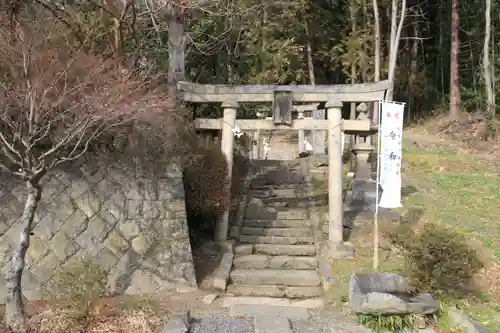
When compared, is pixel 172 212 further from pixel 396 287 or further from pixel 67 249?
pixel 396 287

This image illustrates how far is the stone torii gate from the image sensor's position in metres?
9.29

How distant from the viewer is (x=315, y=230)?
33.0 ft

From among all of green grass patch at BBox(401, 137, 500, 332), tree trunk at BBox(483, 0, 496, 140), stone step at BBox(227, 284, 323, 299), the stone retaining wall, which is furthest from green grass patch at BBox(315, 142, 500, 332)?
the stone retaining wall

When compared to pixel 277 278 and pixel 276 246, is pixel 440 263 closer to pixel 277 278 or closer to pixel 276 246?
pixel 277 278

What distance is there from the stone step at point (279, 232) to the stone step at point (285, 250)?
0.54 meters

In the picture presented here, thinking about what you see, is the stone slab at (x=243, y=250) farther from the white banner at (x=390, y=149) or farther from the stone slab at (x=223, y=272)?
the white banner at (x=390, y=149)

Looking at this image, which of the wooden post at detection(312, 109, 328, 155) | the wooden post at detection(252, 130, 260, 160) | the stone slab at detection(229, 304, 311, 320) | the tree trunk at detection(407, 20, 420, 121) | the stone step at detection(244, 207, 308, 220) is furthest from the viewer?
the tree trunk at detection(407, 20, 420, 121)

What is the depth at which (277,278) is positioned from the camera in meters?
8.27

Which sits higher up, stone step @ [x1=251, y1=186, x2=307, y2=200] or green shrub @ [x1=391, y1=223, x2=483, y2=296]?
stone step @ [x1=251, y1=186, x2=307, y2=200]

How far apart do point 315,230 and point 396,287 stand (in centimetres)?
350

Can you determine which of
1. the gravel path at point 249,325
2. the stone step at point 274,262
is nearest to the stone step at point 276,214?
the stone step at point 274,262

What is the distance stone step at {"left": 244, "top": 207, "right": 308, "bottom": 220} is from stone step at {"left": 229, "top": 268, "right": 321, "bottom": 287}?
2.36m

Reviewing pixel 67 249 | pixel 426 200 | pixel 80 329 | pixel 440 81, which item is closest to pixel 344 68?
pixel 440 81

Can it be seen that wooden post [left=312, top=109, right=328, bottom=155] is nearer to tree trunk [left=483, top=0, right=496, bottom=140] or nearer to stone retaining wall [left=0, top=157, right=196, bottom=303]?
tree trunk [left=483, top=0, right=496, bottom=140]
